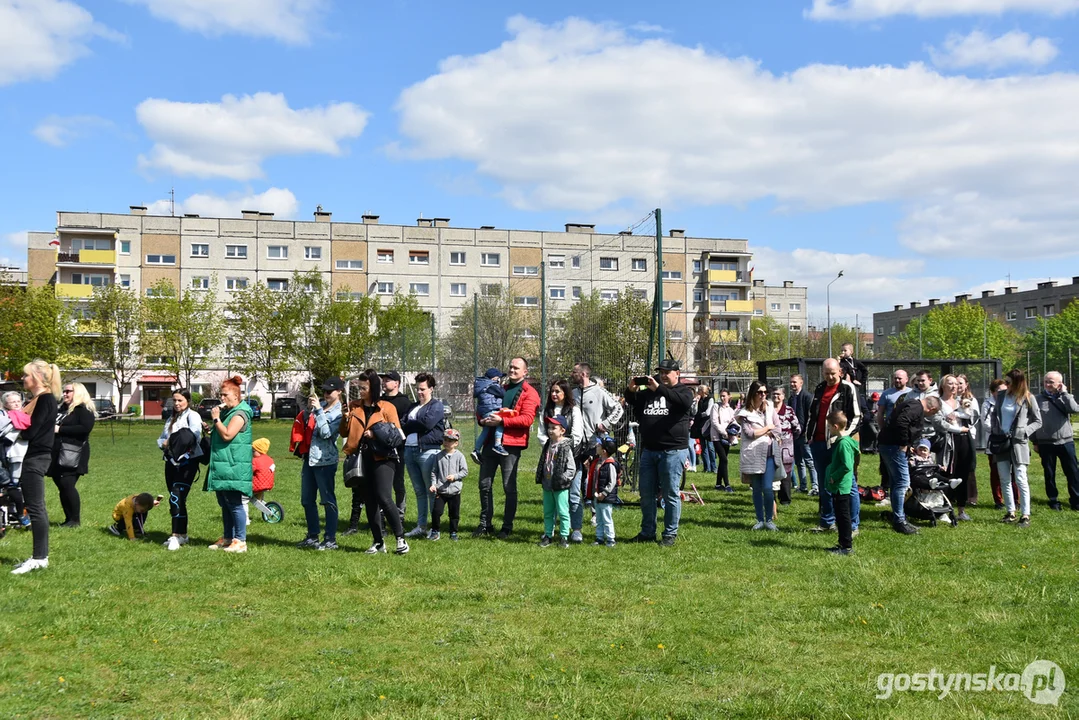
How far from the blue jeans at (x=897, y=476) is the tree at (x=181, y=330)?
46.7m

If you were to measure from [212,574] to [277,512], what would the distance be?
3.17 metres

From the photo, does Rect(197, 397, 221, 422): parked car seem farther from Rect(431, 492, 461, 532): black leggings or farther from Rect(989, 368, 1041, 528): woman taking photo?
Rect(989, 368, 1041, 528): woman taking photo

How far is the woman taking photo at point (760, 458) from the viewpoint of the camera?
9953 millimetres

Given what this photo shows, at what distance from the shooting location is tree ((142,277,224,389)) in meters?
50.8

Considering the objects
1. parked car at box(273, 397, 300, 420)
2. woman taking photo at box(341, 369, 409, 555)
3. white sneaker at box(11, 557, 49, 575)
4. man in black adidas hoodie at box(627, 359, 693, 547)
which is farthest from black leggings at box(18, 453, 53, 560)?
parked car at box(273, 397, 300, 420)

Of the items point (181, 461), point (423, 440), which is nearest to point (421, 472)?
point (423, 440)

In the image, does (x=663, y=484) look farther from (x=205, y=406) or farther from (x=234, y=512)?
(x=205, y=406)

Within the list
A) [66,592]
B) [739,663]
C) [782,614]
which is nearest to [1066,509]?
[782,614]

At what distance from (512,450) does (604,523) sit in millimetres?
1205

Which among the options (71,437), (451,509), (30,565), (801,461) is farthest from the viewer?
(801,461)

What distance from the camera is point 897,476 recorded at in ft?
31.1

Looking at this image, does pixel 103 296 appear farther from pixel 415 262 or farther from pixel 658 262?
pixel 658 262

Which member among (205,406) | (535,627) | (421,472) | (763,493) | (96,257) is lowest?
(535,627)

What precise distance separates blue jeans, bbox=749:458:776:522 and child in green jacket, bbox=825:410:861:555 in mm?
1247
